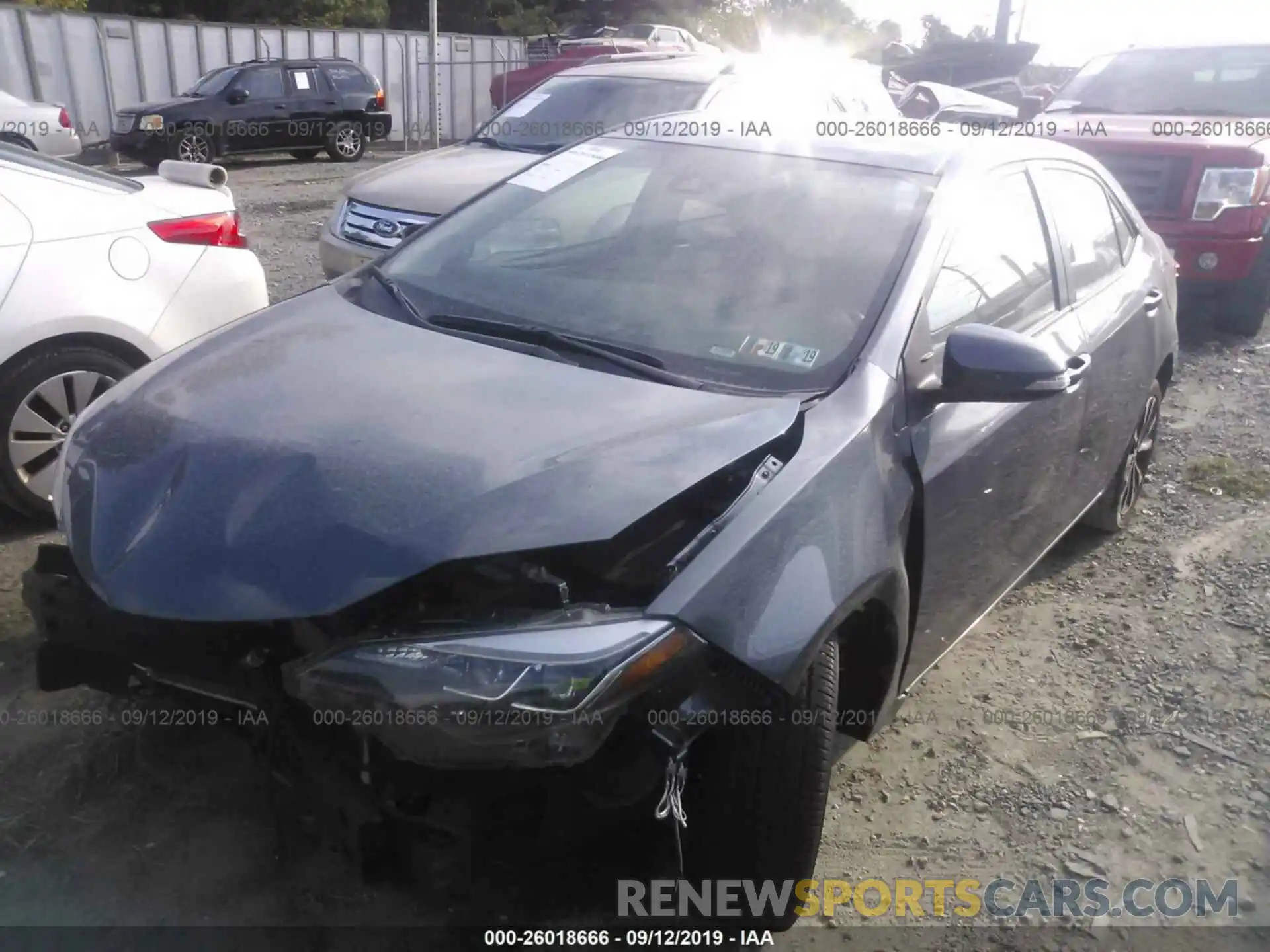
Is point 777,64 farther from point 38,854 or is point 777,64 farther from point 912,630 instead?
point 38,854

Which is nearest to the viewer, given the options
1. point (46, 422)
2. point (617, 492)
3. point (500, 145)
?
point (617, 492)

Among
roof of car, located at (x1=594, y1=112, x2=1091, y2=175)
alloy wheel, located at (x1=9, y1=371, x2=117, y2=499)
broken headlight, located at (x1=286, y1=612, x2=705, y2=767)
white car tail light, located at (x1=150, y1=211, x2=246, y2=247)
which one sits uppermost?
roof of car, located at (x1=594, y1=112, x2=1091, y2=175)

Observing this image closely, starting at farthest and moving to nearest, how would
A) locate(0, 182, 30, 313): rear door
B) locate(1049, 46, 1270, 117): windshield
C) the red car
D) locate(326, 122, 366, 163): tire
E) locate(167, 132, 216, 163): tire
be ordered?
1. the red car
2. locate(326, 122, 366, 163): tire
3. locate(167, 132, 216, 163): tire
4. locate(1049, 46, 1270, 117): windshield
5. locate(0, 182, 30, 313): rear door

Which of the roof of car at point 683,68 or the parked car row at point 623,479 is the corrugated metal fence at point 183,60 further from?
the parked car row at point 623,479

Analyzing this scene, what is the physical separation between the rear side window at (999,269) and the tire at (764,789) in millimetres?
1066

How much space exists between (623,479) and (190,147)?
51.3 feet

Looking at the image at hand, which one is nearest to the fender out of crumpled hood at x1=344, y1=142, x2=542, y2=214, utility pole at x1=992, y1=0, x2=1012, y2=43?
crumpled hood at x1=344, y1=142, x2=542, y2=214

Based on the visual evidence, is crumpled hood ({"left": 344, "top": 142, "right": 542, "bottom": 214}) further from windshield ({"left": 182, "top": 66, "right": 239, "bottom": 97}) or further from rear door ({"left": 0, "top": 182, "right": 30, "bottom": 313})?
windshield ({"left": 182, "top": 66, "right": 239, "bottom": 97})

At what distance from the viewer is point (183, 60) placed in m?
19.5

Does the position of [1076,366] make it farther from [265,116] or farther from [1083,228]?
[265,116]

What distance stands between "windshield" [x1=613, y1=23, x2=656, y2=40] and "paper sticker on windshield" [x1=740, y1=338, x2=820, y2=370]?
2310cm

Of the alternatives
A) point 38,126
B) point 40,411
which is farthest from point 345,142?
point 40,411

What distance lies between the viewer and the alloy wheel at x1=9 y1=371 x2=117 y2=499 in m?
3.78

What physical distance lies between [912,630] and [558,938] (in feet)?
3.67
